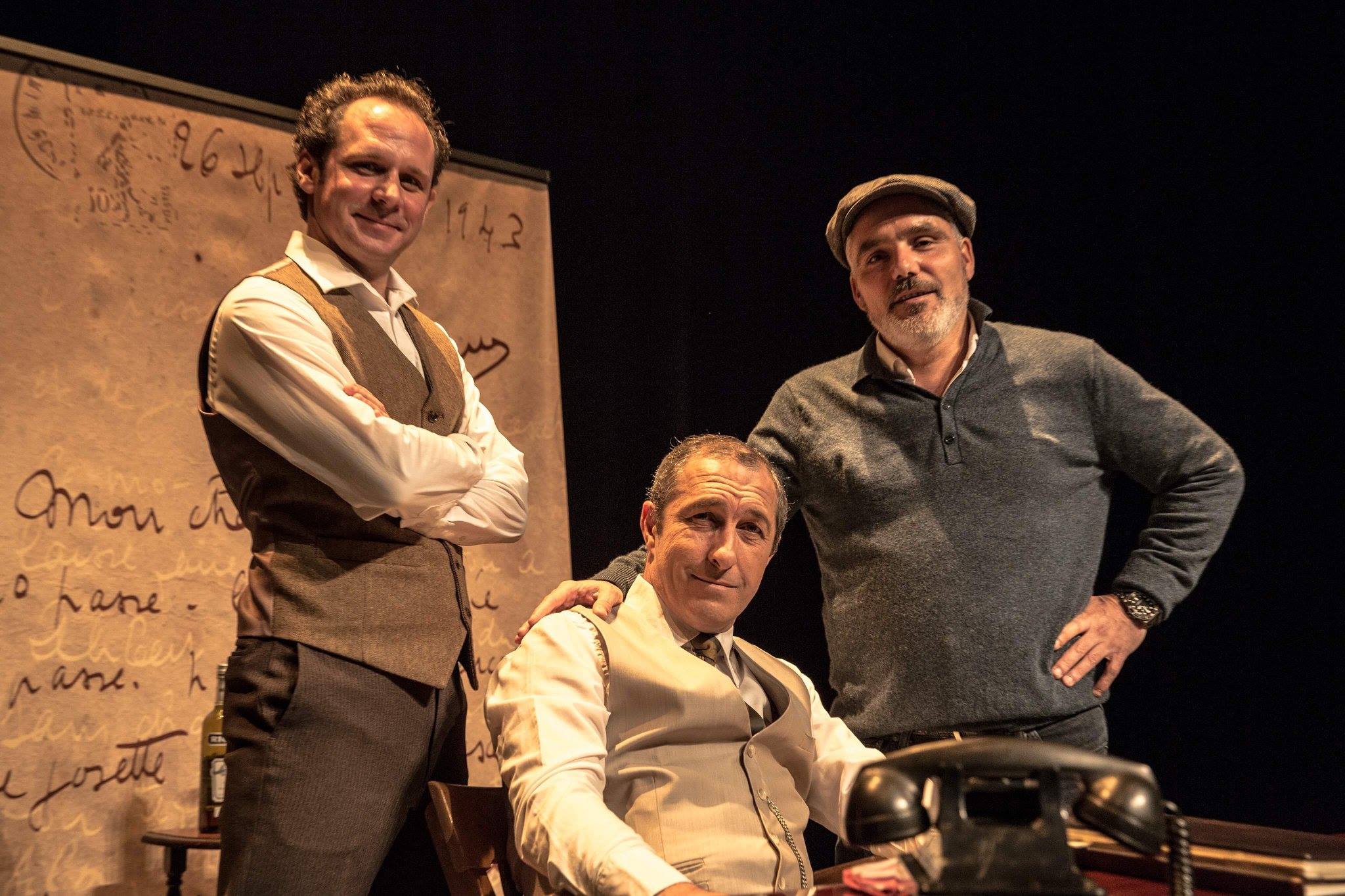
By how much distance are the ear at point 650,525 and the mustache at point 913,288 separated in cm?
76

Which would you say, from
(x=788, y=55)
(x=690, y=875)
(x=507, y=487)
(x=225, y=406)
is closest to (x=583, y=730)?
(x=690, y=875)

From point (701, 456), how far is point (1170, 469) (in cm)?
100

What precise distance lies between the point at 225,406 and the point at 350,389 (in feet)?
0.64

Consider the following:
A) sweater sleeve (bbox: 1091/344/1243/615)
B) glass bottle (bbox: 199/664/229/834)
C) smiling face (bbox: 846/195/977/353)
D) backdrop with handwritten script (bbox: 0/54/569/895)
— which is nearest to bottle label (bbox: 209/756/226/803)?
glass bottle (bbox: 199/664/229/834)

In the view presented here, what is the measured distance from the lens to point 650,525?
210cm

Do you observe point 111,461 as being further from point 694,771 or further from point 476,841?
point 694,771

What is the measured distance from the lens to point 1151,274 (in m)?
3.24

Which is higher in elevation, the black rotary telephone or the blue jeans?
the black rotary telephone

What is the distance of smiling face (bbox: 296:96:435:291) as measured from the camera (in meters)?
1.99

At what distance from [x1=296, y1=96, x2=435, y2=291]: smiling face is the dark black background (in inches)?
45.7

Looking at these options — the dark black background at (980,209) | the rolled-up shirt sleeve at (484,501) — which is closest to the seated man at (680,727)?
the rolled-up shirt sleeve at (484,501)

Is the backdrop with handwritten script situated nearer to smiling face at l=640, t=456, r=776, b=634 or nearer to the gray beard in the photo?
smiling face at l=640, t=456, r=776, b=634

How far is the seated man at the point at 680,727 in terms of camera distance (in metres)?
1.59

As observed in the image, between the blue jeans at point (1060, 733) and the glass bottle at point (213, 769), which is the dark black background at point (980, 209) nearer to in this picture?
the blue jeans at point (1060, 733)
